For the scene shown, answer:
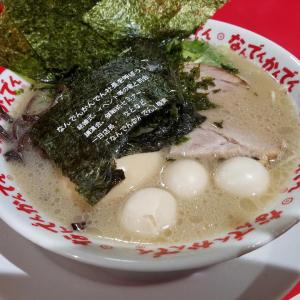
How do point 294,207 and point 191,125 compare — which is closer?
point 294,207

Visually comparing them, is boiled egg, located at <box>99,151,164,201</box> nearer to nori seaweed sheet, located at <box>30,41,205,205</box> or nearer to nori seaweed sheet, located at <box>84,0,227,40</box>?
nori seaweed sheet, located at <box>30,41,205,205</box>

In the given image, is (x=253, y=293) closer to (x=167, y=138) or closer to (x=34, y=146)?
(x=167, y=138)

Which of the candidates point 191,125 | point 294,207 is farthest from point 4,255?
point 294,207

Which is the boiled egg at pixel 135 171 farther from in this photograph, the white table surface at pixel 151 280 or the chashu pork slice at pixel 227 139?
the white table surface at pixel 151 280

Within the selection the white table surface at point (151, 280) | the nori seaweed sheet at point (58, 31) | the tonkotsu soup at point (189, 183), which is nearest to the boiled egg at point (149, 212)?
the tonkotsu soup at point (189, 183)

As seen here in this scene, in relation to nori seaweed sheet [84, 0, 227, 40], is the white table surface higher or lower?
lower

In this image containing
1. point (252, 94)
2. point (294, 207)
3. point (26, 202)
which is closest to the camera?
point (294, 207)

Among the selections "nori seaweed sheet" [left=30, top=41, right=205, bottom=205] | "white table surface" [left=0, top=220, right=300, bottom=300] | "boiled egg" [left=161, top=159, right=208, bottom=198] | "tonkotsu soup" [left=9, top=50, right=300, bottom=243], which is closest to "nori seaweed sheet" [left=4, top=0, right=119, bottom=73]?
"nori seaweed sheet" [left=30, top=41, right=205, bottom=205]
